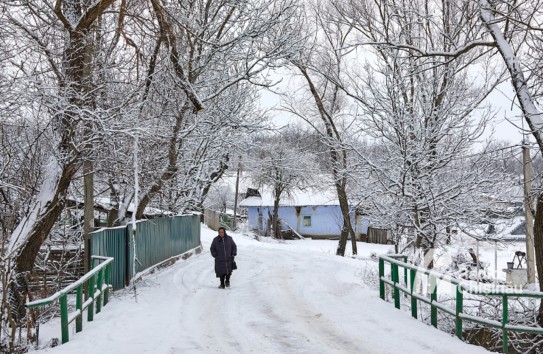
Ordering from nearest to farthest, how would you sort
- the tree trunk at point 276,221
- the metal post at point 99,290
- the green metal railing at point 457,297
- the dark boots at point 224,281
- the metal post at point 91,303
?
the green metal railing at point 457,297 → the metal post at point 91,303 → the metal post at point 99,290 → the dark boots at point 224,281 → the tree trunk at point 276,221

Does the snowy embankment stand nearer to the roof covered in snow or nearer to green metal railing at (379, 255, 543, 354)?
green metal railing at (379, 255, 543, 354)

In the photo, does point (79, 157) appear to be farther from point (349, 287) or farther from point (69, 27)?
point (349, 287)

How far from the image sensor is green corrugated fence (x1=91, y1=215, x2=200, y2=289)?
12.8 meters

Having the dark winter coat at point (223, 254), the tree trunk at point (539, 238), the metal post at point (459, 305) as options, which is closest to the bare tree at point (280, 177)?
the dark winter coat at point (223, 254)

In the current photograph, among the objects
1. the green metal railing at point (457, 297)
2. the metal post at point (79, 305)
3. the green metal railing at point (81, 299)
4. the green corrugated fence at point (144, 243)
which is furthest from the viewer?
the green corrugated fence at point (144, 243)

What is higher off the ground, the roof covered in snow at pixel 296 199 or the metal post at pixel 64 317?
the roof covered in snow at pixel 296 199

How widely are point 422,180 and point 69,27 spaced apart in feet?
30.1

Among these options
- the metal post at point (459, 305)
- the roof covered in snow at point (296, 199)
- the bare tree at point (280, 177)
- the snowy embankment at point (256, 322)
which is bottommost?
the snowy embankment at point (256, 322)

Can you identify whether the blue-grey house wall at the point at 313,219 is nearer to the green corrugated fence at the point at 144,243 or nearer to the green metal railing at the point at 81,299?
the green corrugated fence at the point at 144,243

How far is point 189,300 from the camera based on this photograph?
11.9m

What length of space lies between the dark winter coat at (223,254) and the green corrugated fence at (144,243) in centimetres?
221

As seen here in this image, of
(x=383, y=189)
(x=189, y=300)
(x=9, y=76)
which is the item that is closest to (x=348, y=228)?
(x=383, y=189)

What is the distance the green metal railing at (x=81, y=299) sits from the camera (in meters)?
7.68

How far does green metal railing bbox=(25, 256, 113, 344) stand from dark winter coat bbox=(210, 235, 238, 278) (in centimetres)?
325
